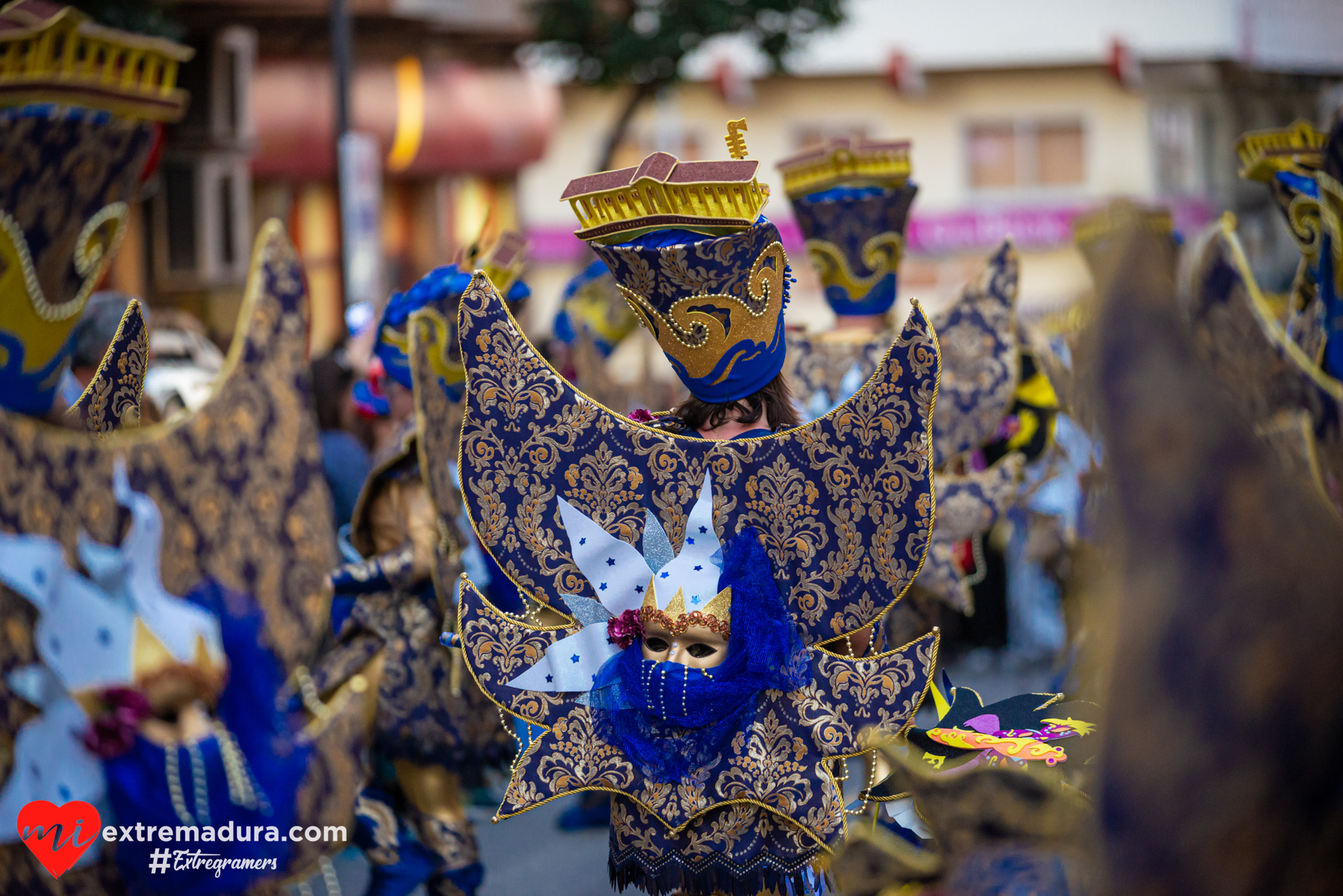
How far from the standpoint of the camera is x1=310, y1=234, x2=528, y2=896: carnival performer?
355 centimetres

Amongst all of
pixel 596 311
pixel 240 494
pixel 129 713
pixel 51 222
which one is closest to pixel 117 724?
pixel 129 713

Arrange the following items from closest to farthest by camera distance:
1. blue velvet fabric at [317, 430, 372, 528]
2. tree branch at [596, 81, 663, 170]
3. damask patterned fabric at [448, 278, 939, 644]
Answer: damask patterned fabric at [448, 278, 939, 644] < blue velvet fabric at [317, 430, 372, 528] < tree branch at [596, 81, 663, 170]

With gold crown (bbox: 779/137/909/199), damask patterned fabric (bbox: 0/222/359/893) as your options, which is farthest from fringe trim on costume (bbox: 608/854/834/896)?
gold crown (bbox: 779/137/909/199)

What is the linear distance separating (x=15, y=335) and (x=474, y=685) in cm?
180

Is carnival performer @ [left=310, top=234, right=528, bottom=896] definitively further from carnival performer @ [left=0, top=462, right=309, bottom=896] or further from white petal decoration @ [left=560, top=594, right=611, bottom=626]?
carnival performer @ [left=0, top=462, right=309, bottom=896]

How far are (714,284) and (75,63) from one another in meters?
1.12

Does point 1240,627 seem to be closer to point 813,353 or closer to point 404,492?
point 404,492

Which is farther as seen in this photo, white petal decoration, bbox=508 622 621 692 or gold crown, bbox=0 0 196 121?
white petal decoration, bbox=508 622 621 692

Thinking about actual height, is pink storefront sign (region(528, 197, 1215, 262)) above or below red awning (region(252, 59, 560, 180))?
below


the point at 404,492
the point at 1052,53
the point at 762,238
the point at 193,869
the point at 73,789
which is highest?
the point at 1052,53

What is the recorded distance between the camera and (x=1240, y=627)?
111 cm

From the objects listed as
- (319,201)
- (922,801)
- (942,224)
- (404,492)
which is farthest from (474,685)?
(942,224)

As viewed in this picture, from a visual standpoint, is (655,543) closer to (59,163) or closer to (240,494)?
(240,494)

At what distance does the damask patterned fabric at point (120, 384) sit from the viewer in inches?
93.8
